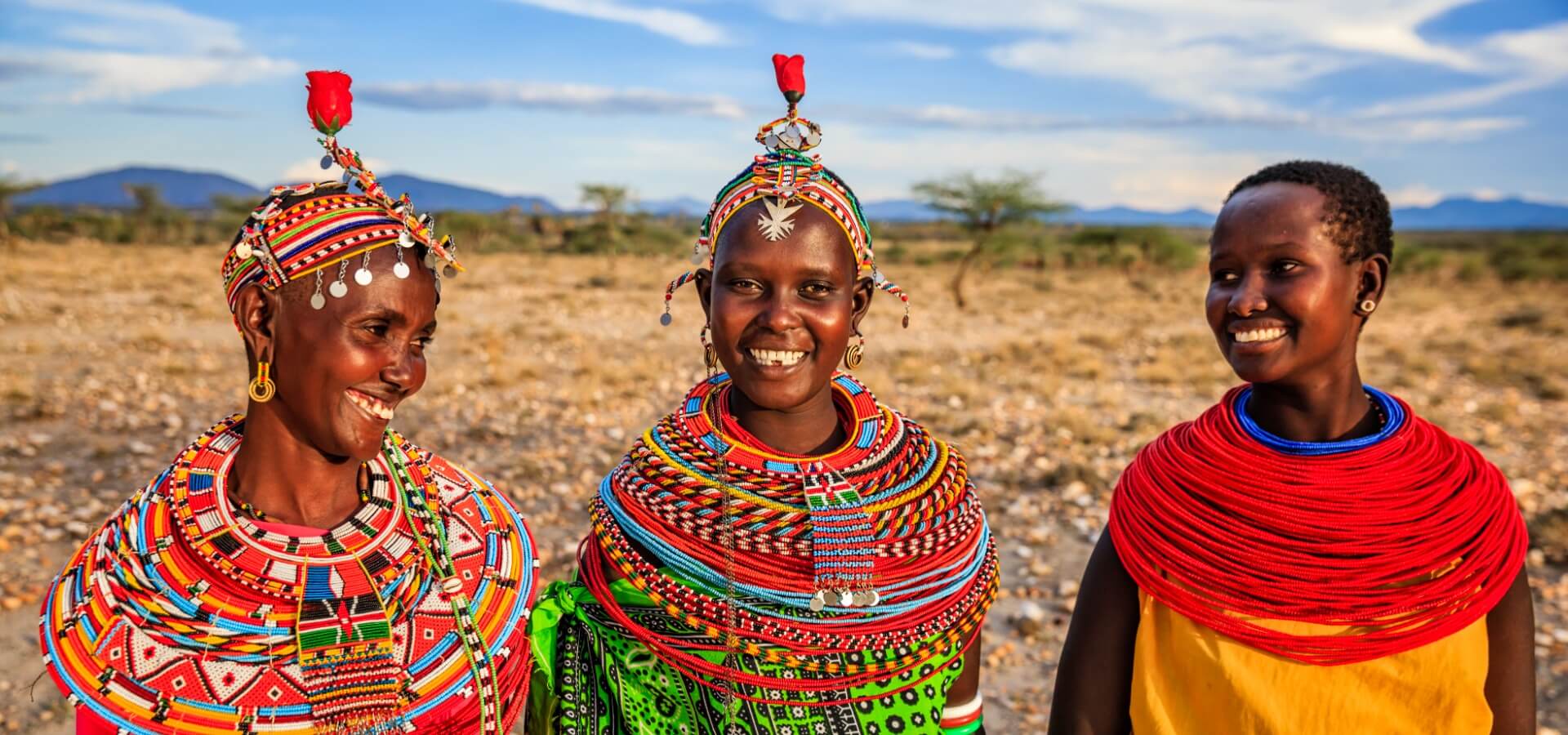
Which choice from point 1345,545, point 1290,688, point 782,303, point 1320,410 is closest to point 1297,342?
point 1320,410

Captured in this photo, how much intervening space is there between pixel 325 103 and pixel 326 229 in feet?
1.01

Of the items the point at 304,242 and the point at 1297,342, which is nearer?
the point at 304,242

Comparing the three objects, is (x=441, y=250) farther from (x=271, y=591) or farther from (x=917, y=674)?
(x=917, y=674)

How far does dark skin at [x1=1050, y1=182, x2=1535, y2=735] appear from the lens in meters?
1.99

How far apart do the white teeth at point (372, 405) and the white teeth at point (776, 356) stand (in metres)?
0.78

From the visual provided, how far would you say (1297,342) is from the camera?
6.58 ft

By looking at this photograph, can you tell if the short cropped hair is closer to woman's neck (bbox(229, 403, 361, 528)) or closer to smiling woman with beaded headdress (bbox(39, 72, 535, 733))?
smiling woman with beaded headdress (bbox(39, 72, 535, 733))

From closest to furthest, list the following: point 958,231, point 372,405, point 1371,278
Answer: point 372,405
point 1371,278
point 958,231

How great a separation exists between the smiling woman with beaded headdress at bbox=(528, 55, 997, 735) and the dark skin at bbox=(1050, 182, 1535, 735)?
0.42m

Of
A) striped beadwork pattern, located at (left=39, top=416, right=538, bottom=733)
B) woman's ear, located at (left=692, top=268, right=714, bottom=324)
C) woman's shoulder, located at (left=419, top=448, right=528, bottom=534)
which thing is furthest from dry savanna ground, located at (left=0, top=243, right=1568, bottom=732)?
woman's ear, located at (left=692, top=268, right=714, bottom=324)

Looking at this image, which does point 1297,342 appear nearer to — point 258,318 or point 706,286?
point 706,286

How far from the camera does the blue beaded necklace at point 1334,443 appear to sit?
207cm

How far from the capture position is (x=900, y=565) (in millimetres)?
2271

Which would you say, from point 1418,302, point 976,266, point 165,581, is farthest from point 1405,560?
point 976,266
